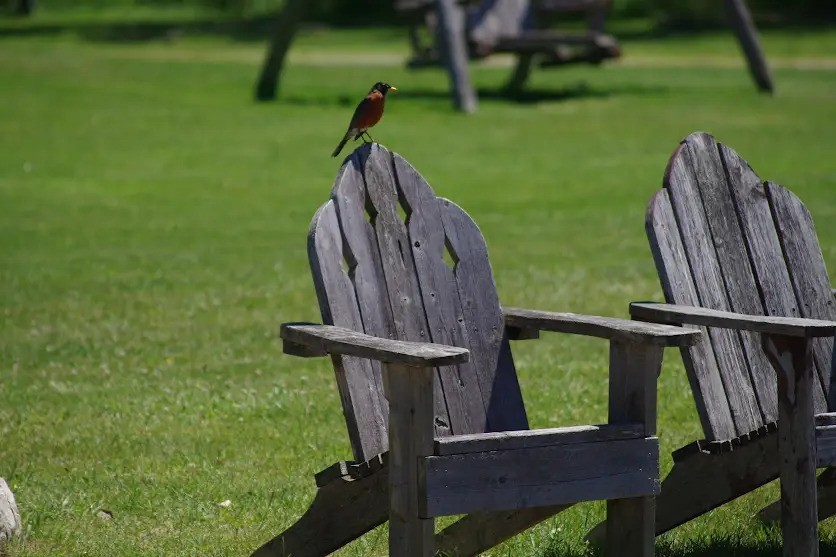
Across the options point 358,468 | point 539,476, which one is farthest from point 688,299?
point 358,468

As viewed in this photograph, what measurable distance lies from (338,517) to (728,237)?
1.64m

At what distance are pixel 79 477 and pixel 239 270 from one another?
4.61 meters

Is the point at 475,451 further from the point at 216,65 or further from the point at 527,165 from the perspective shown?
the point at 216,65

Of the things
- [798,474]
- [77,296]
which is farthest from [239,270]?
[798,474]

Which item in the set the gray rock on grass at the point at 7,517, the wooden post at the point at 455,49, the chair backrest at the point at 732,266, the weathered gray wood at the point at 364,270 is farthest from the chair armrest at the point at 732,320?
the wooden post at the point at 455,49

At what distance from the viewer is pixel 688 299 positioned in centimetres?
434

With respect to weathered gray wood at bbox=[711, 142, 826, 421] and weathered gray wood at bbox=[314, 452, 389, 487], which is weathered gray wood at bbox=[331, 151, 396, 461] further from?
weathered gray wood at bbox=[711, 142, 826, 421]

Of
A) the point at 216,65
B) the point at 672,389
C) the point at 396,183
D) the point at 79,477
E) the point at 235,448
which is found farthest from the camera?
the point at 216,65

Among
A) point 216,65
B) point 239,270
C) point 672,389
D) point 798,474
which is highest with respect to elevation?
point 798,474

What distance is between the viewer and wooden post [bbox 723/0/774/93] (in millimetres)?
20047

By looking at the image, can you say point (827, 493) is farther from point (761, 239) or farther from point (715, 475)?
point (761, 239)

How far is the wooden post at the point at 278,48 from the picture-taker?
1894cm

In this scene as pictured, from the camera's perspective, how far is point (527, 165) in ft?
49.4

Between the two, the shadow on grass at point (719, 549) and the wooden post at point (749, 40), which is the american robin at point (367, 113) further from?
the wooden post at point (749, 40)
